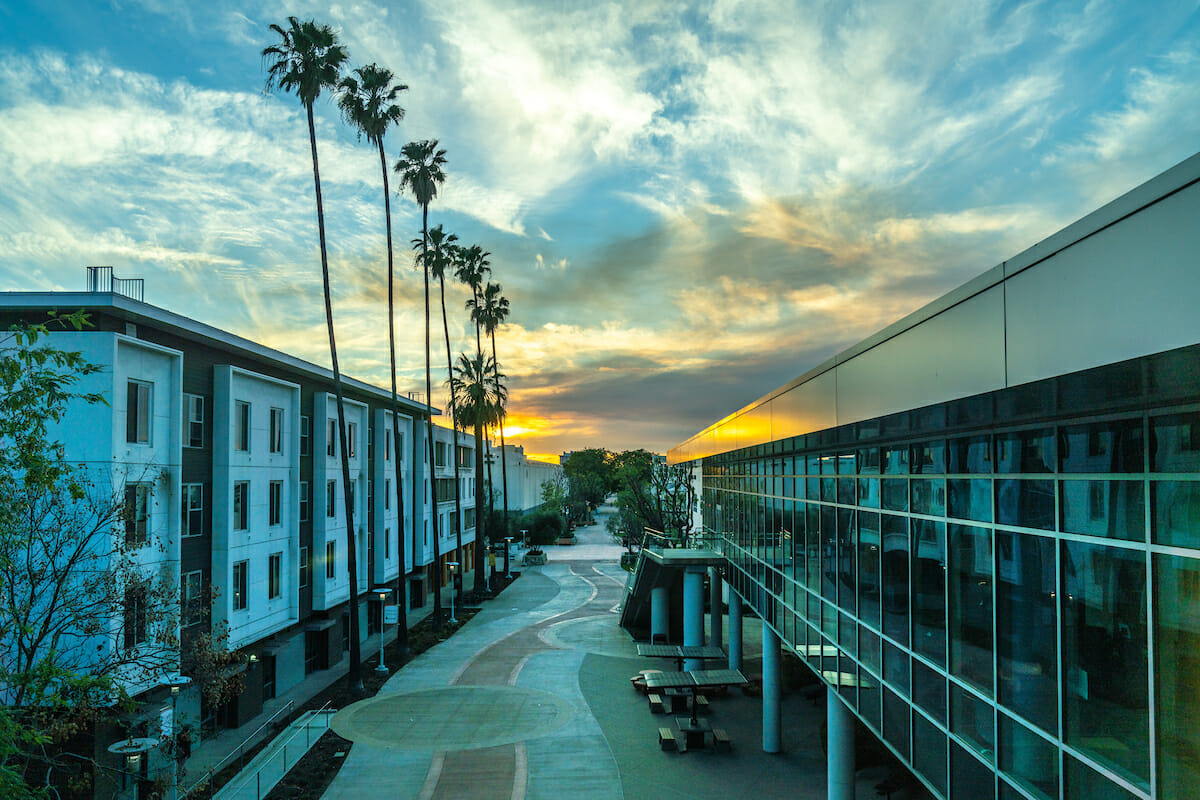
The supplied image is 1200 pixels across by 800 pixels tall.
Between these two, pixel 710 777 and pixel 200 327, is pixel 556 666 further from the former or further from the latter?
pixel 200 327

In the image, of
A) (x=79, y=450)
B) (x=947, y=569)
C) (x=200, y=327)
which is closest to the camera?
(x=947, y=569)

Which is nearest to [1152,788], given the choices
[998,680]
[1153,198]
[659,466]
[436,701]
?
[998,680]

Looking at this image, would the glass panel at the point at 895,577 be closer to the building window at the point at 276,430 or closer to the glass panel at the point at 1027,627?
the glass panel at the point at 1027,627

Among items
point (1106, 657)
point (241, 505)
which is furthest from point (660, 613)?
point (1106, 657)

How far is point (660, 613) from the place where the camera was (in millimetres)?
36500

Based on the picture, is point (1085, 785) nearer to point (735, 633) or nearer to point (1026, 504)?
point (1026, 504)

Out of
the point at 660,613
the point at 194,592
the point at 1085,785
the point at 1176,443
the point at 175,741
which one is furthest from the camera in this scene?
the point at 660,613

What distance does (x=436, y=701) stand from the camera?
27359 millimetres

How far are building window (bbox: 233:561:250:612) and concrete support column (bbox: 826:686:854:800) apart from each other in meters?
19.6

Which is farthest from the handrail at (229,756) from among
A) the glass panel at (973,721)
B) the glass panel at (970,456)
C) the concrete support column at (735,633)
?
the glass panel at (970,456)

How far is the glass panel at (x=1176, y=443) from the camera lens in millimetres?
5678

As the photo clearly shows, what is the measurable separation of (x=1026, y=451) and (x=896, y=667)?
208 inches

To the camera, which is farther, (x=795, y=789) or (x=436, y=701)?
(x=436, y=701)

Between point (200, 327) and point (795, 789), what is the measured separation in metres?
21.5
